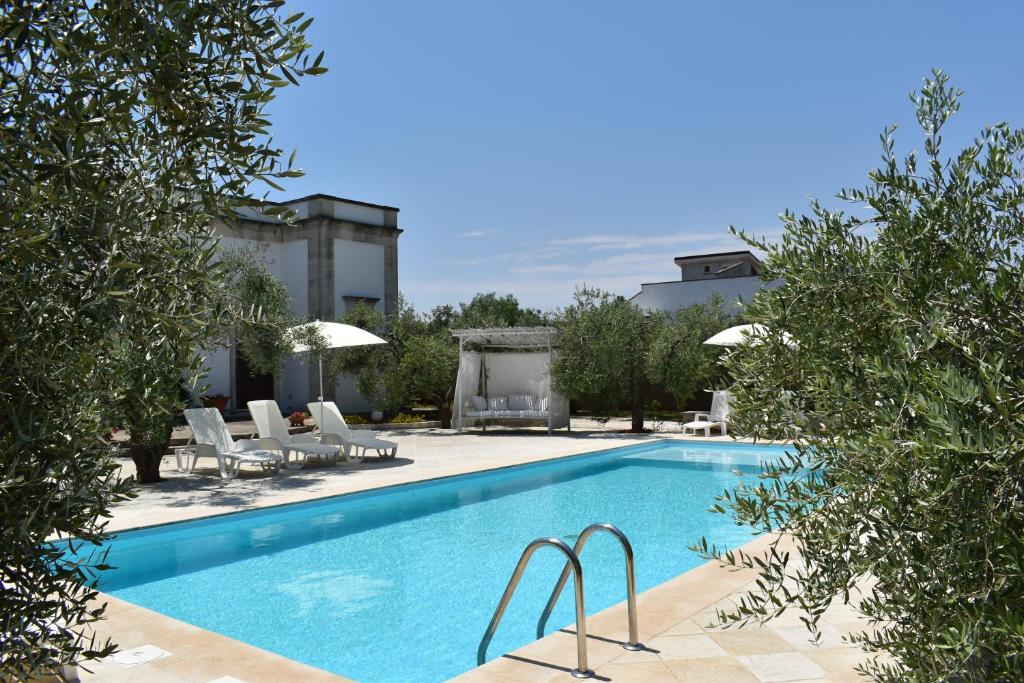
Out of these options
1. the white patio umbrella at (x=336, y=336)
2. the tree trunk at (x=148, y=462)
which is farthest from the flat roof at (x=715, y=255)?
the tree trunk at (x=148, y=462)

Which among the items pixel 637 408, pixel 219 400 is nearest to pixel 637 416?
pixel 637 408

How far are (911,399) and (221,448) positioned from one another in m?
11.7

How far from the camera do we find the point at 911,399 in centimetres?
199

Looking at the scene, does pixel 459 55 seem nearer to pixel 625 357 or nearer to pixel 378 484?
pixel 378 484

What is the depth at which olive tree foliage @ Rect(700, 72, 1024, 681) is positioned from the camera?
1.89 metres

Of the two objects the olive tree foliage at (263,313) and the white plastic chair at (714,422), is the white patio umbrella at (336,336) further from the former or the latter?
the white plastic chair at (714,422)

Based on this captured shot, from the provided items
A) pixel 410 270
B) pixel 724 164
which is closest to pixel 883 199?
pixel 724 164

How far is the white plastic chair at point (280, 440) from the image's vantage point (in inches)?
511

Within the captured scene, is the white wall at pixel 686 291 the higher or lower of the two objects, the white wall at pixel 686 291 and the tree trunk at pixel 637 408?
the higher

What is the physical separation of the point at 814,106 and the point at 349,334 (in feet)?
32.6

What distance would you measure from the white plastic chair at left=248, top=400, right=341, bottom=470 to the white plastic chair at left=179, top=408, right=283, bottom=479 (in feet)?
1.29

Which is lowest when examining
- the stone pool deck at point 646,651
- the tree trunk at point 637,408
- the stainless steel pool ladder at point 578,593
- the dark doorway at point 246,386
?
the stone pool deck at point 646,651

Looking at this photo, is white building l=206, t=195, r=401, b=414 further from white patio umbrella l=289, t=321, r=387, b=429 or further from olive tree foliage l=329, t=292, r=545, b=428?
white patio umbrella l=289, t=321, r=387, b=429

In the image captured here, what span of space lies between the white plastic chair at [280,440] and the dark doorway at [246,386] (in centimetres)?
1415
